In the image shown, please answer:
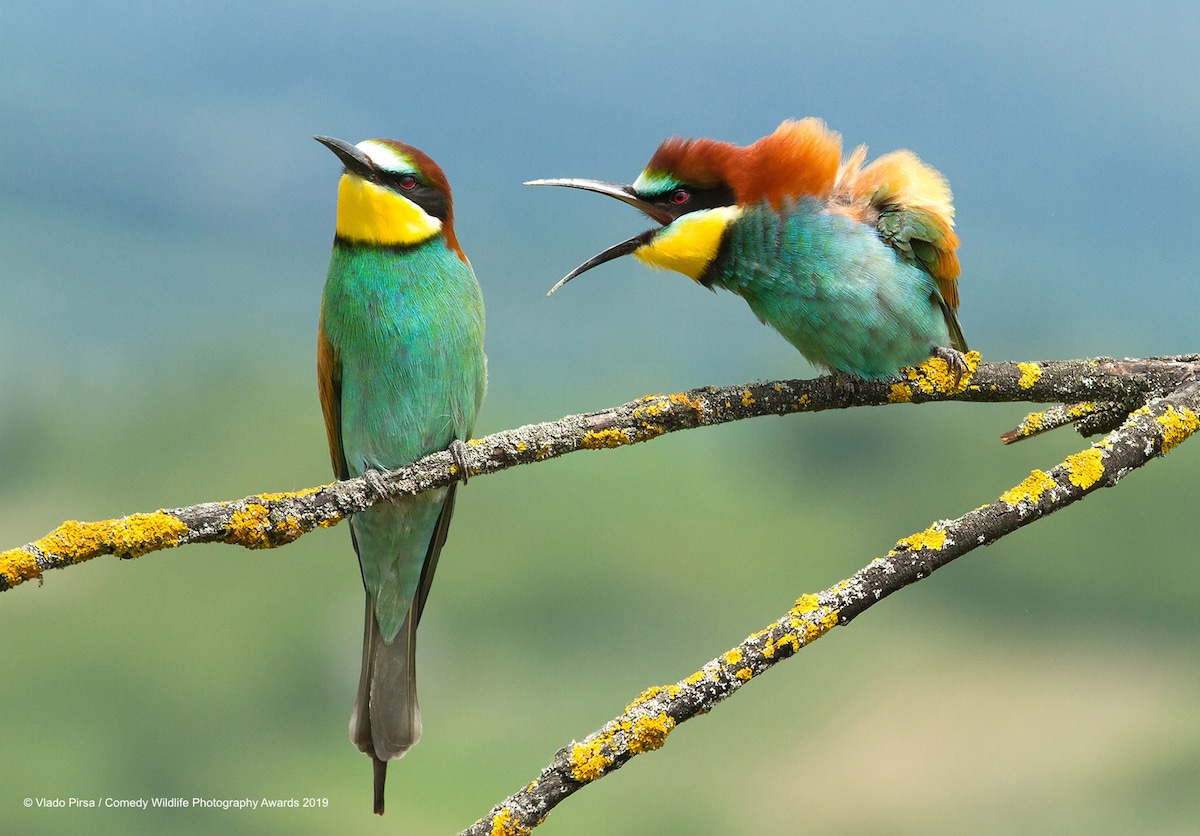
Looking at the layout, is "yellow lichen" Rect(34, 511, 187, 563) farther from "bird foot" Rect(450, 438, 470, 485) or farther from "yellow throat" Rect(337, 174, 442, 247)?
"yellow throat" Rect(337, 174, 442, 247)

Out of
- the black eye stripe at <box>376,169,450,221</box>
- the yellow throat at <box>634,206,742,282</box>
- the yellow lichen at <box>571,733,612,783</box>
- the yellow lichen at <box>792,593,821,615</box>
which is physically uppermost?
the black eye stripe at <box>376,169,450,221</box>

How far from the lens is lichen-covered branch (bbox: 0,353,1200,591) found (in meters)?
1.11

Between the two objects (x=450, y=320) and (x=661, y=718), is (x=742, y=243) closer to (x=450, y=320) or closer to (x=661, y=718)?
(x=450, y=320)

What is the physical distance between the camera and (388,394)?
1752mm

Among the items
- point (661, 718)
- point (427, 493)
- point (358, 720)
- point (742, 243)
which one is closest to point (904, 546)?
point (661, 718)

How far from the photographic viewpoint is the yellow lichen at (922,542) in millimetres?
1186

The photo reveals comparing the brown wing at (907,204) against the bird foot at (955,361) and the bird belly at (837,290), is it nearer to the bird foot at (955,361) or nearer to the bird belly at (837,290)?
the bird belly at (837,290)

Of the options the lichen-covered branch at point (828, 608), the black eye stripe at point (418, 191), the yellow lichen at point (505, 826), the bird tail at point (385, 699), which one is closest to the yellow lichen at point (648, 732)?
the lichen-covered branch at point (828, 608)

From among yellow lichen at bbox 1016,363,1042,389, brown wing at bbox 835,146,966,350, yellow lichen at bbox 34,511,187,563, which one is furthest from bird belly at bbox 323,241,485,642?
yellow lichen at bbox 1016,363,1042,389

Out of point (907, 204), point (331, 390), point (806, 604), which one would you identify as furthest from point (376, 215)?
point (806, 604)

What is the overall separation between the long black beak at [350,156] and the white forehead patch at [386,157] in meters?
0.02

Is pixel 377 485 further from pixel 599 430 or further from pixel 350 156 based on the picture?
pixel 350 156

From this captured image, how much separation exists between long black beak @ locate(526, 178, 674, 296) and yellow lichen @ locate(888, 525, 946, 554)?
0.74 m

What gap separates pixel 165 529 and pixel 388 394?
0.65m
